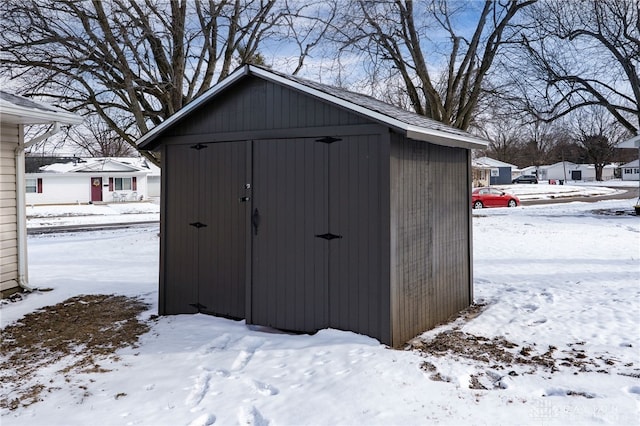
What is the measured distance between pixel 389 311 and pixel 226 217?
7.22 ft

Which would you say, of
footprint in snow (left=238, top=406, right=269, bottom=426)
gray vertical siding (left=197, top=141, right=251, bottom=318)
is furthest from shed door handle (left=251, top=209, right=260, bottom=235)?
footprint in snow (left=238, top=406, right=269, bottom=426)

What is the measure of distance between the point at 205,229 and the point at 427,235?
2.56 meters

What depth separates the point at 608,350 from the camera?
179 inches

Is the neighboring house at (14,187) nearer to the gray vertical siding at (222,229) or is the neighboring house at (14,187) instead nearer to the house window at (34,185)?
the gray vertical siding at (222,229)

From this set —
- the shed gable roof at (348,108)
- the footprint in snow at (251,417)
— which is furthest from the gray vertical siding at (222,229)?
the footprint in snow at (251,417)

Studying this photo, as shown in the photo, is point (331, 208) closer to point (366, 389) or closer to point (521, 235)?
point (366, 389)

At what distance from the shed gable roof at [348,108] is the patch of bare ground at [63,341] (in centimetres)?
216

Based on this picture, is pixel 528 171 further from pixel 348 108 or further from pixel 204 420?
pixel 204 420

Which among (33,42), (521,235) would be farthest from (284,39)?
(521,235)

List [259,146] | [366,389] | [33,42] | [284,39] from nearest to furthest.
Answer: [366,389] < [259,146] < [33,42] < [284,39]

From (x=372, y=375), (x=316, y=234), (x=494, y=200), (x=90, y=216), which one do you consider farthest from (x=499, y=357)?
(x=90, y=216)

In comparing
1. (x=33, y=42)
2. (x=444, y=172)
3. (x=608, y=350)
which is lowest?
(x=608, y=350)

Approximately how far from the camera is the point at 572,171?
248ft

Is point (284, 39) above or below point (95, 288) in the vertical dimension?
above
